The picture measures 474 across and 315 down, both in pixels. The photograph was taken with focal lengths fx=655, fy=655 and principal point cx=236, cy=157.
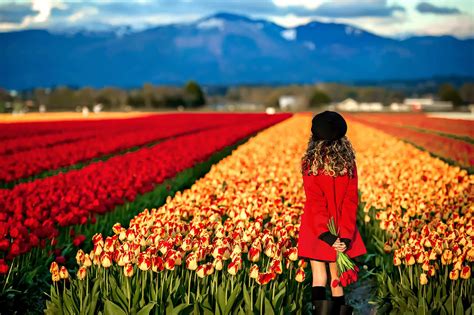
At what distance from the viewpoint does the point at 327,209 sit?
4.96m

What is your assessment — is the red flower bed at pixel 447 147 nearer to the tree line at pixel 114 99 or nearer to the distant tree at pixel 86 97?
the tree line at pixel 114 99

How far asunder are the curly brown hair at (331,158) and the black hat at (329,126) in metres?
0.07

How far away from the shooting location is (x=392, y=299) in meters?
5.54

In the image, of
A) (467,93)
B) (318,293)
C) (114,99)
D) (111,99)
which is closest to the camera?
(318,293)

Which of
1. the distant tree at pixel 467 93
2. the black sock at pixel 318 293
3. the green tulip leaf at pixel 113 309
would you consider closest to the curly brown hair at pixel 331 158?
the black sock at pixel 318 293

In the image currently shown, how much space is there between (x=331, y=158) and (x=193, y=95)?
431 feet

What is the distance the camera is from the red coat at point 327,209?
16.0 feet

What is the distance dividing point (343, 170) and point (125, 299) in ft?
6.02

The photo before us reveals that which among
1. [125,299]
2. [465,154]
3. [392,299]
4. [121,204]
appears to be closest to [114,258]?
[125,299]

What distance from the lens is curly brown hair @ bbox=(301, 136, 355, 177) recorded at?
16.0ft

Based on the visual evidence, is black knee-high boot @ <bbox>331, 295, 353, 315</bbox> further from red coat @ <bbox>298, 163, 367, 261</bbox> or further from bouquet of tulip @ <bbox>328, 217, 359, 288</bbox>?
red coat @ <bbox>298, 163, 367, 261</bbox>

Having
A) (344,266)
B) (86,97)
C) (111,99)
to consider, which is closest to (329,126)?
(344,266)

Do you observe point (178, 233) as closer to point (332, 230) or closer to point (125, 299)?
point (125, 299)

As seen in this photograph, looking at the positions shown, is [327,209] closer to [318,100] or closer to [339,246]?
[339,246]
